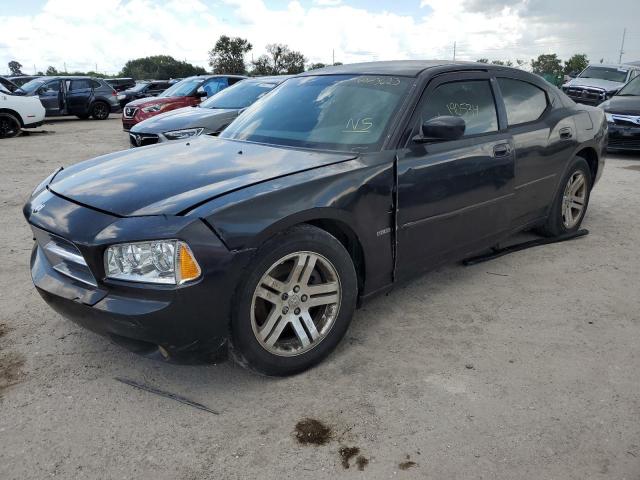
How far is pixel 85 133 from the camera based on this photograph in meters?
15.1

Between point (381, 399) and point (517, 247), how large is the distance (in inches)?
104

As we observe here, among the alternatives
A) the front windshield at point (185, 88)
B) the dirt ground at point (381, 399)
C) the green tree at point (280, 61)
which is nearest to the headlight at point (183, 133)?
the dirt ground at point (381, 399)

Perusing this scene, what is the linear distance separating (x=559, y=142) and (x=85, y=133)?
13.8 metres

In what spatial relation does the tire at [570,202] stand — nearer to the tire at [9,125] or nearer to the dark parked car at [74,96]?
the tire at [9,125]

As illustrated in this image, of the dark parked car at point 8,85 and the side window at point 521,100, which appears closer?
the side window at point 521,100

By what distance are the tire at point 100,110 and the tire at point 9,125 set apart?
5848mm

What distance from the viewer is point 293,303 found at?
2.73 m

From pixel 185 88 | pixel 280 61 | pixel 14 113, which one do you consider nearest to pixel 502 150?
pixel 185 88

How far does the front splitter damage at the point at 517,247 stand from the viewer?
14.6ft

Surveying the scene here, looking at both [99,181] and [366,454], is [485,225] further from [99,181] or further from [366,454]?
[99,181]

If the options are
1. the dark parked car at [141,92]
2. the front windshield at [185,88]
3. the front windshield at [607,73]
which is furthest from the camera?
the dark parked car at [141,92]

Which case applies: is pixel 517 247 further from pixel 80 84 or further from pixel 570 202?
pixel 80 84

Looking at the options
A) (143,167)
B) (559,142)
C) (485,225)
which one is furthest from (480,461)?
(559,142)

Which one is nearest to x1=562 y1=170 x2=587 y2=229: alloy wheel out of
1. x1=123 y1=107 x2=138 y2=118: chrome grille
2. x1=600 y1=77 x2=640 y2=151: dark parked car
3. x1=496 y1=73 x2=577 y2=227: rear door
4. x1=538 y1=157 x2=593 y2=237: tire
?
x1=538 y1=157 x2=593 y2=237: tire
